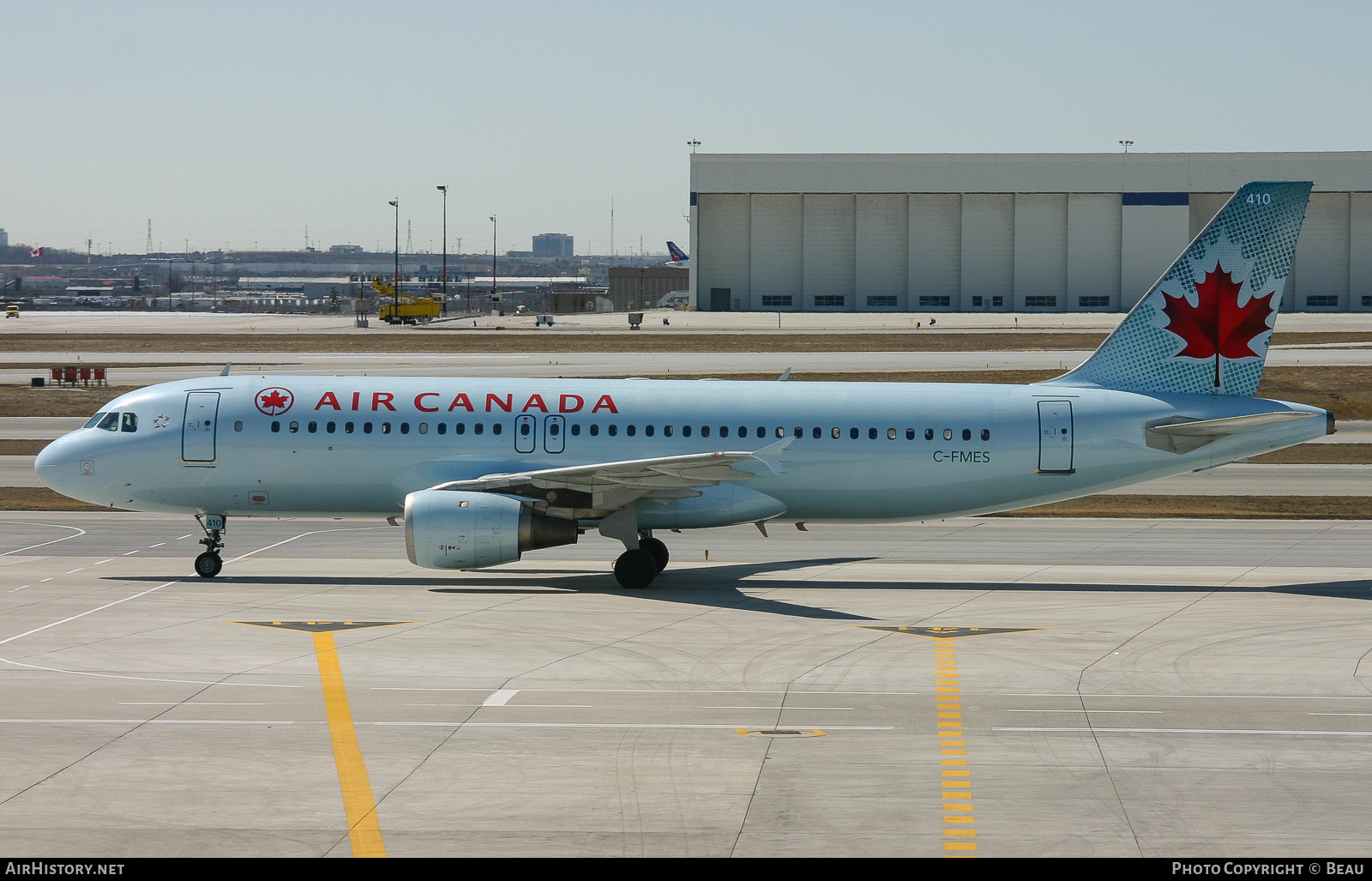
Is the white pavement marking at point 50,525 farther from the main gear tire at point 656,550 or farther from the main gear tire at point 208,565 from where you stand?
the main gear tire at point 656,550

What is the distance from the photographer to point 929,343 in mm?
94125

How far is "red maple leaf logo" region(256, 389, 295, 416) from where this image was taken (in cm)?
3011

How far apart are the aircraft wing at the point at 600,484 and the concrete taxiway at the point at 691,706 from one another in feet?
6.42

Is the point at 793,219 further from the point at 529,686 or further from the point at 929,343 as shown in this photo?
the point at 529,686

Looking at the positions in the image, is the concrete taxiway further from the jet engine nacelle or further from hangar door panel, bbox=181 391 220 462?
hangar door panel, bbox=181 391 220 462

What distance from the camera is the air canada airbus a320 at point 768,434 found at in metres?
29.6

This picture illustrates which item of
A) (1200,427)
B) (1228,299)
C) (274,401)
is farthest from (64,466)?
(1228,299)

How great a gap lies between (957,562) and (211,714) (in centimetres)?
1953

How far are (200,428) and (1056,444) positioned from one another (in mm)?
19398

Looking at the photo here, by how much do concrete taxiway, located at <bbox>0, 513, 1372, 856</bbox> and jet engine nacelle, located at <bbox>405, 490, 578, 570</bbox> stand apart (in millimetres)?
996

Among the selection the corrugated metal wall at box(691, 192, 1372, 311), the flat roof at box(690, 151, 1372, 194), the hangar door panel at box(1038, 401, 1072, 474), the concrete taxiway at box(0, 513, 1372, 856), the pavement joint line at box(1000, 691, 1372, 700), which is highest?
the flat roof at box(690, 151, 1372, 194)

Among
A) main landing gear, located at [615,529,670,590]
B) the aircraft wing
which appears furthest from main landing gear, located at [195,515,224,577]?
main landing gear, located at [615,529,670,590]

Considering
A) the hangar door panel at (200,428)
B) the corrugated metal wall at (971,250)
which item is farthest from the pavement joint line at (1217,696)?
the corrugated metal wall at (971,250)
